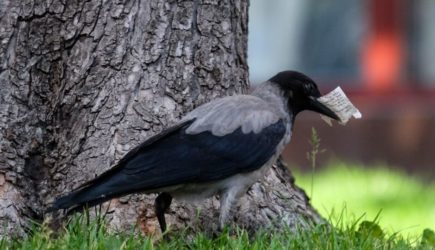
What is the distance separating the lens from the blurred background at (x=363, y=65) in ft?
41.8

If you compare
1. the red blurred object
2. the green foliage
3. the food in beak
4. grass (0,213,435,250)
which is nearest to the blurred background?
the red blurred object

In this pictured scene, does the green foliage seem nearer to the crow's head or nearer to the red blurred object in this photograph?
the crow's head

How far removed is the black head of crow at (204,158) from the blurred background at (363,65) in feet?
18.3

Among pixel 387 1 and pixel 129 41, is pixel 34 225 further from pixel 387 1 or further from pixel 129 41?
pixel 387 1

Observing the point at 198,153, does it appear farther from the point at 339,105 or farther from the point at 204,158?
the point at 339,105

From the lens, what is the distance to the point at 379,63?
44.5 feet

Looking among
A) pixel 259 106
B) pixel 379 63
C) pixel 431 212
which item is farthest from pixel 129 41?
pixel 379 63

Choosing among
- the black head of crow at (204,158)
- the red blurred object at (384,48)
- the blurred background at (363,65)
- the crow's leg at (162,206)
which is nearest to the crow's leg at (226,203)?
the black head of crow at (204,158)

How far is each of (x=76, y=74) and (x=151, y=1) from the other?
529mm

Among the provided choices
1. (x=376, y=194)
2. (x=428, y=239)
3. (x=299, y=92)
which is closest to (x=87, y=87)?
(x=299, y=92)

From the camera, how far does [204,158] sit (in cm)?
665

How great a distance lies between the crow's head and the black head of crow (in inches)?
6.0

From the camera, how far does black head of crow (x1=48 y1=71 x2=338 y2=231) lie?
643 cm

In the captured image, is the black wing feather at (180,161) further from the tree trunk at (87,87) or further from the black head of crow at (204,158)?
the tree trunk at (87,87)
